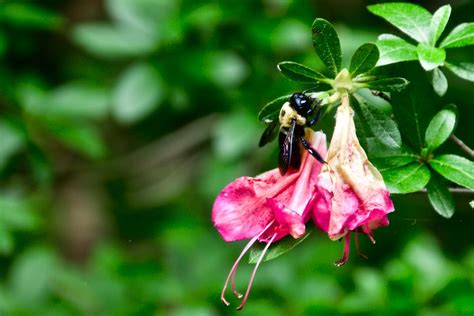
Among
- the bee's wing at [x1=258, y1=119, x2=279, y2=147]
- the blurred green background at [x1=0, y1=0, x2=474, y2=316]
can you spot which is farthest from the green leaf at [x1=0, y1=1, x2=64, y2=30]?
the bee's wing at [x1=258, y1=119, x2=279, y2=147]

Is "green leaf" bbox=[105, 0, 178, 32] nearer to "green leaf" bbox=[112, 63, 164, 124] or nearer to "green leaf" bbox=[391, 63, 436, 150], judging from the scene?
"green leaf" bbox=[112, 63, 164, 124]

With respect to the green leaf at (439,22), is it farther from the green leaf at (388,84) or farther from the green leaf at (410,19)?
the green leaf at (388,84)

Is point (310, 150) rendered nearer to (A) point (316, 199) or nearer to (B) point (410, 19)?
(A) point (316, 199)

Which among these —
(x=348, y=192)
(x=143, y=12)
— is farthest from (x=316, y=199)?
(x=143, y=12)

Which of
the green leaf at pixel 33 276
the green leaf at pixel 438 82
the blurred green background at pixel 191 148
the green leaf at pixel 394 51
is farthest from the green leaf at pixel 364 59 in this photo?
the green leaf at pixel 33 276

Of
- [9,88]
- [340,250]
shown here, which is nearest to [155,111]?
[9,88]
